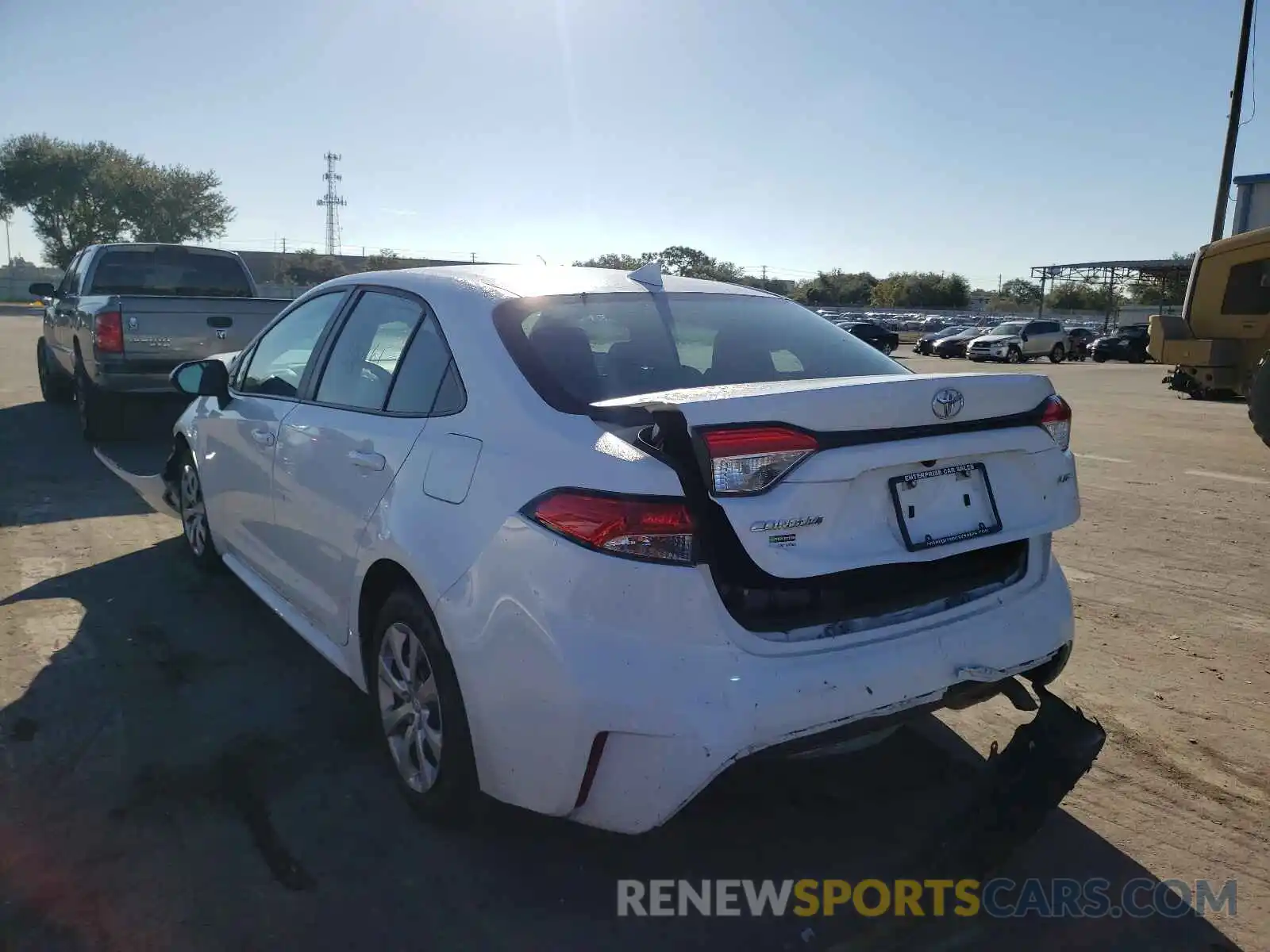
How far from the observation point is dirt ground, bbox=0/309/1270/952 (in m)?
2.45

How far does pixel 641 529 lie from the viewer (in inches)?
87.7

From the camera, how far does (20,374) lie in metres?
15.3

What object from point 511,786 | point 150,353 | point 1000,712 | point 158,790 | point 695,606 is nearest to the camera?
point 695,606

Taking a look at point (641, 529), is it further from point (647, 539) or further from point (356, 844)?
point (356, 844)

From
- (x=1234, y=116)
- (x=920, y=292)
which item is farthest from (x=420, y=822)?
(x=920, y=292)

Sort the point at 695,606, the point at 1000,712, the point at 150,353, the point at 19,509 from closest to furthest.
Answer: the point at 695,606 < the point at 1000,712 < the point at 19,509 < the point at 150,353

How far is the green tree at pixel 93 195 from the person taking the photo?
60.5 meters

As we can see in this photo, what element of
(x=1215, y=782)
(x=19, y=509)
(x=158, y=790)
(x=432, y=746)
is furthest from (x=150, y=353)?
(x=1215, y=782)

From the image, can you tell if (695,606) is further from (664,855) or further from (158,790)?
(158,790)

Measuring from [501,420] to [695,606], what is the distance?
78cm

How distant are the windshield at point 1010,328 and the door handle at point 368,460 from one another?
36744 millimetres

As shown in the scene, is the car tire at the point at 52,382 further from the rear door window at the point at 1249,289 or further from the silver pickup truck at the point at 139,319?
the rear door window at the point at 1249,289

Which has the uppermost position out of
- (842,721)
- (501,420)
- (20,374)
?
(501,420)

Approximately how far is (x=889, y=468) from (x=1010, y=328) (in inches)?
1506
